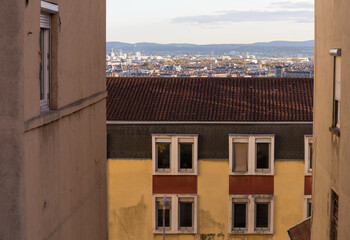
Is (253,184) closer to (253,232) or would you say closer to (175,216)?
(253,232)

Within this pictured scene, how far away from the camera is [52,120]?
25.5ft

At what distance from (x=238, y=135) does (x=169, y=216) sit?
3.87 m

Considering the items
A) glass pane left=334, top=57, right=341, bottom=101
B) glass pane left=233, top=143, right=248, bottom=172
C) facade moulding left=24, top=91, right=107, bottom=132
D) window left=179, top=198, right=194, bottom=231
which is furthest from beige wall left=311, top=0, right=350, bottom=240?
window left=179, top=198, right=194, bottom=231

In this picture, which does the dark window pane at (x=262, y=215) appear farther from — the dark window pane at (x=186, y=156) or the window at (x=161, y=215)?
the window at (x=161, y=215)

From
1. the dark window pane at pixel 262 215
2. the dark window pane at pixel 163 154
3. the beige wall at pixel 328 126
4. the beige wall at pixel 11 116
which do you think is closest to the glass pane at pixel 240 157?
the dark window pane at pixel 262 215

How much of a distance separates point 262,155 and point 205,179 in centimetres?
223

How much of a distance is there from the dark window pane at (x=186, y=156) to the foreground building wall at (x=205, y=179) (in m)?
0.36

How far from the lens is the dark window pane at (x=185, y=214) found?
2477cm

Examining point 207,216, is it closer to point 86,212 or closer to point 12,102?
point 86,212

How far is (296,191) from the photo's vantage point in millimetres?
24594

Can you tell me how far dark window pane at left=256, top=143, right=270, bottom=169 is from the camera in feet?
80.6

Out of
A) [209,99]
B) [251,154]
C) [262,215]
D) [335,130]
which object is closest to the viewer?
[335,130]

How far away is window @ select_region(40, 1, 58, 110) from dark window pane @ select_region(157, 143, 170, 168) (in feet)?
54.2

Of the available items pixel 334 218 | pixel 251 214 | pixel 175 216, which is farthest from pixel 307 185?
pixel 334 218
